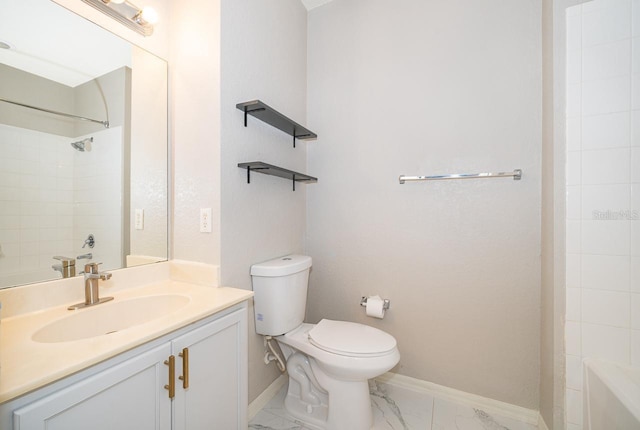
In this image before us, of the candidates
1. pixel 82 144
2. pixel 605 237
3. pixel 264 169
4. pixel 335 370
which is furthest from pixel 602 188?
pixel 82 144

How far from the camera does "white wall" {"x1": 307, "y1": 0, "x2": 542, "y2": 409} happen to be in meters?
1.45

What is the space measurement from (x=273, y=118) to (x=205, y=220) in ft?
2.25

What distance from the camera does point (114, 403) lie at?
713mm

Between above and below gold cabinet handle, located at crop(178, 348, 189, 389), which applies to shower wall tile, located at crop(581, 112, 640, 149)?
above

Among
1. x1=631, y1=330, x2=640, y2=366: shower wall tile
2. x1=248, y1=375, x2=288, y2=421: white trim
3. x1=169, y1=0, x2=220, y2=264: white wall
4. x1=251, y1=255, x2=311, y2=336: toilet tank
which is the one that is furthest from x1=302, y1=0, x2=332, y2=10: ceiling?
x1=248, y1=375, x2=288, y2=421: white trim

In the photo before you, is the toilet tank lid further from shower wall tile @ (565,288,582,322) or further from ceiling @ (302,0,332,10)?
ceiling @ (302,0,332,10)

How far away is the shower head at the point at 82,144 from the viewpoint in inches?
43.2

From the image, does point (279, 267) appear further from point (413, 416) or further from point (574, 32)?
point (574, 32)

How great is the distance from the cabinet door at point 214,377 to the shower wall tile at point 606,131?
1652 millimetres

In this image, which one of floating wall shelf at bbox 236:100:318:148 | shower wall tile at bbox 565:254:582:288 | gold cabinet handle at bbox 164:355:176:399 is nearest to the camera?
gold cabinet handle at bbox 164:355:176:399

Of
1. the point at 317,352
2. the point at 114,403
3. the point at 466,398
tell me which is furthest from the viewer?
the point at 466,398

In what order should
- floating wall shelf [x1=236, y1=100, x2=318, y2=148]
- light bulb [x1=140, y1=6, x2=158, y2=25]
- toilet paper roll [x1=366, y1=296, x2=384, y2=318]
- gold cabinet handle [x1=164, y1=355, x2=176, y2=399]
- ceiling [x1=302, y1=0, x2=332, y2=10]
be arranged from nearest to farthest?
gold cabinet handle [x1=164, y1=355, x2=176, y2=399] → light bulb [x1=140, y1=6, x2=158, y2=25] → floating wall shelf [x1=236, y1=100, x2=318, y2=148] → toilet paper roll [x1=366, y1=296, x2=384, y2=318] → ceiling [x1=302, y1=0, x2=332, y2=10]

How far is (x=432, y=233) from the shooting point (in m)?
1.64

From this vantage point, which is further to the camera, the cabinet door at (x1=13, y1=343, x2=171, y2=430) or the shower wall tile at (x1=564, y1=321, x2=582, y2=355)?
the shower wall tile at (x1=564, y1=321, x2=582, y2=355)
